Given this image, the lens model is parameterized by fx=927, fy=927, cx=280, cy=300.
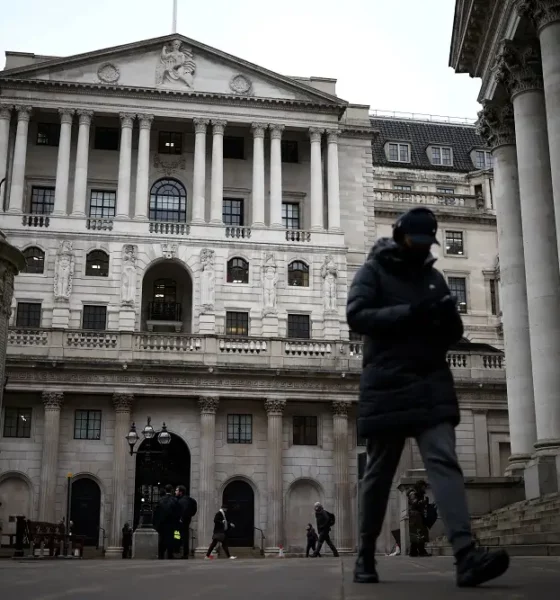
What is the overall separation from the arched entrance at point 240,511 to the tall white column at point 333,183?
15604mm

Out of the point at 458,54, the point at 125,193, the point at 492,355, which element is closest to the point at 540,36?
the point at 458,54

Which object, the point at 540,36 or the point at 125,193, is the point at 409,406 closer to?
the point at 540,36

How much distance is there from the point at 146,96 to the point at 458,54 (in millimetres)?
25556

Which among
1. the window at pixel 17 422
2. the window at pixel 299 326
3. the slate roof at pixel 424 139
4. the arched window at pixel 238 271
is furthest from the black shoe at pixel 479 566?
the slate roof at pixel 424 139

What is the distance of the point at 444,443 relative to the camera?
6879mm

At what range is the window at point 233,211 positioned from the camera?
178ft

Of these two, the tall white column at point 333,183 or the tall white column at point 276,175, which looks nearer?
the tall white column at point 276,175

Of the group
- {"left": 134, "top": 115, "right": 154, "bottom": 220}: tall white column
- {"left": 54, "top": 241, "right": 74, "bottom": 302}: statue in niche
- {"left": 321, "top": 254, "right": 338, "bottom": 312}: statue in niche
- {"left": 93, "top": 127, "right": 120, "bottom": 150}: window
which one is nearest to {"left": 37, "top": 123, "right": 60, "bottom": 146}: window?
{"left": 93, "top": 127, "right": 120, "bottom": 150}: window

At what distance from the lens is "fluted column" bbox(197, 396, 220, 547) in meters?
45.1

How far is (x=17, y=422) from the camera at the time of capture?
47000mm

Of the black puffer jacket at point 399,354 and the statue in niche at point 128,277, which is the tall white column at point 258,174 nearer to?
the statue in niche at point 128,277

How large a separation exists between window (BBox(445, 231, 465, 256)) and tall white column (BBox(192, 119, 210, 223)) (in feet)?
57.4

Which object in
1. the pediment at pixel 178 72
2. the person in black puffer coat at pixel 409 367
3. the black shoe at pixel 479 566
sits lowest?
the black shoe at pixel 479 566

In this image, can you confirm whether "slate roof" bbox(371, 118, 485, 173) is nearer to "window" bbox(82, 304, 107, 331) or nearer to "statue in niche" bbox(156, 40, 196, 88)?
"statue in niche" bbox(156, 40, 196, 88)
